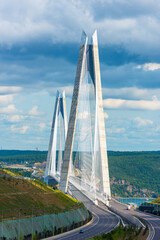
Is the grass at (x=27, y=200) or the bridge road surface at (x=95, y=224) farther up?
the grass at (x=27, y=200)

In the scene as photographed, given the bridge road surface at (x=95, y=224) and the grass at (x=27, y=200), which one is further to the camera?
the grass at (x=27, y=200)

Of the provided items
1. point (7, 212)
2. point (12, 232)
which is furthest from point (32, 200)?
point (12, 232)

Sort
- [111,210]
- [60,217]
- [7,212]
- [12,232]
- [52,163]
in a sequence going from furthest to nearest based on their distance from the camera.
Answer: [52,163] → [111,210] → [60,217] → [7,212] → [12,232]

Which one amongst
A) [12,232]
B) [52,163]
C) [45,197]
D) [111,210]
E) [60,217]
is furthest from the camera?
[52,163]

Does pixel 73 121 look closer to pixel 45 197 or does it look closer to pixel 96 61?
pixel 96 61
